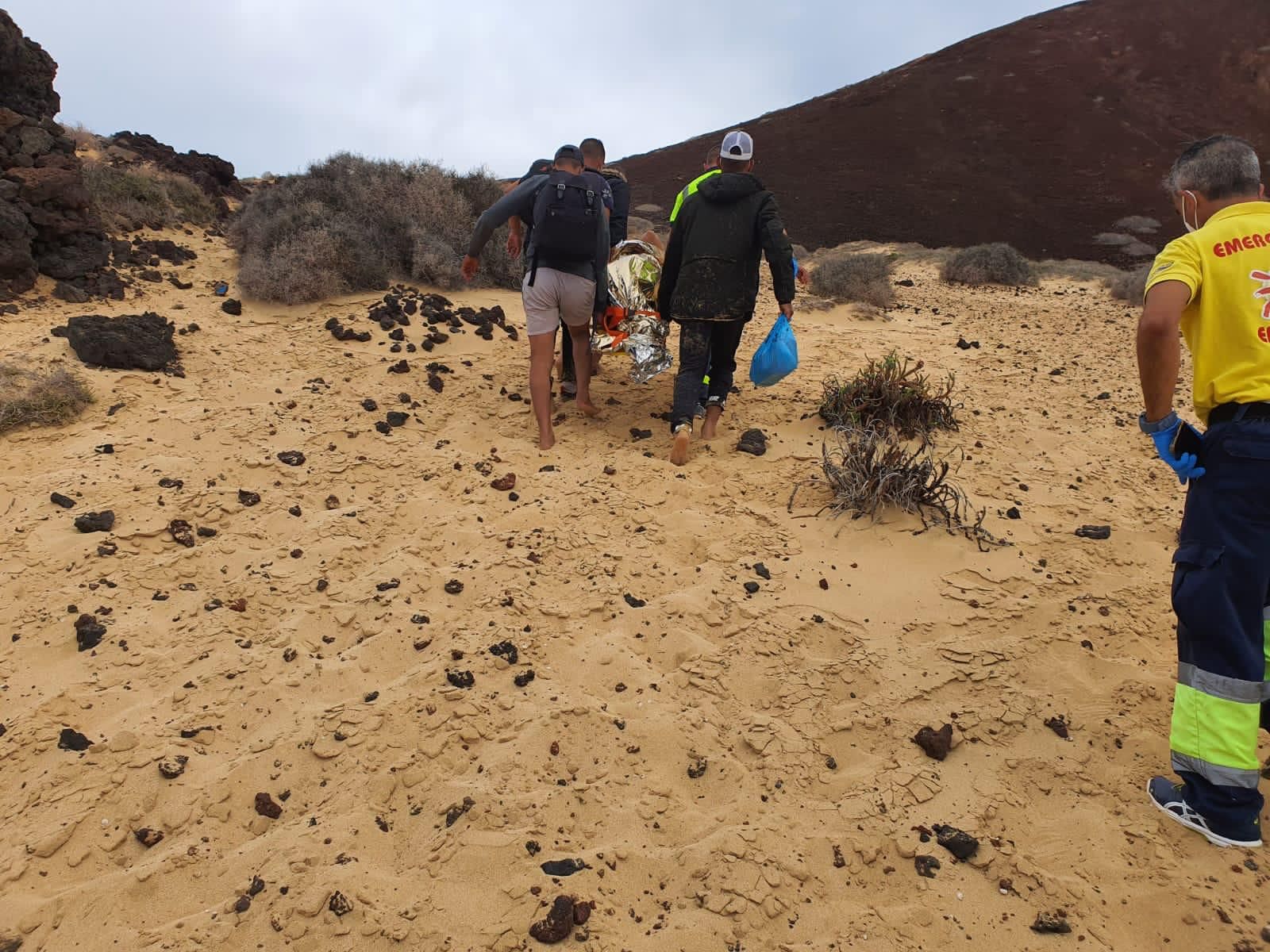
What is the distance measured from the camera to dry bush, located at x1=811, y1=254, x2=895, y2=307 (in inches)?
346

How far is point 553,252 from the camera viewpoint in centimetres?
451

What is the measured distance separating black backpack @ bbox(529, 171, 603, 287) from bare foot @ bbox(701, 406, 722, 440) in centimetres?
128

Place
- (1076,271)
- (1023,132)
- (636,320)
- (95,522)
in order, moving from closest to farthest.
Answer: (95,522) → (636,320) → (1076,271) → (1023,132)

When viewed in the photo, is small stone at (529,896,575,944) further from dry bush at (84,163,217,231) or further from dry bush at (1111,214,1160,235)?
dry bush at (1111,214,1160,235)

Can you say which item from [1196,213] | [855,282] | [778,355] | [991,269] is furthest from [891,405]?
[991,269]

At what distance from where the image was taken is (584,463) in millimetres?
4562

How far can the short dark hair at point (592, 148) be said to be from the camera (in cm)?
514

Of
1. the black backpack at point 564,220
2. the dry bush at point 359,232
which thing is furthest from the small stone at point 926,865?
the dry bush at point 359,232

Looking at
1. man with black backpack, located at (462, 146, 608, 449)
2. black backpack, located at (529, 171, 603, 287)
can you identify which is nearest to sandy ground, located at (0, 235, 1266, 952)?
man with black backpack, located at (462, 146, 608, 449)

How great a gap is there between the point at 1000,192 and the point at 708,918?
26.3 metres

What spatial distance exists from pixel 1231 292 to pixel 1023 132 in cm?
3203

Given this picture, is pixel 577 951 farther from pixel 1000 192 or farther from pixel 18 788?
pixel 1000 192

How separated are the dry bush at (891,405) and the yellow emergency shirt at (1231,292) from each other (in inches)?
99.4

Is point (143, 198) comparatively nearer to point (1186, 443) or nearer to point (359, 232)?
point (359, 232)
